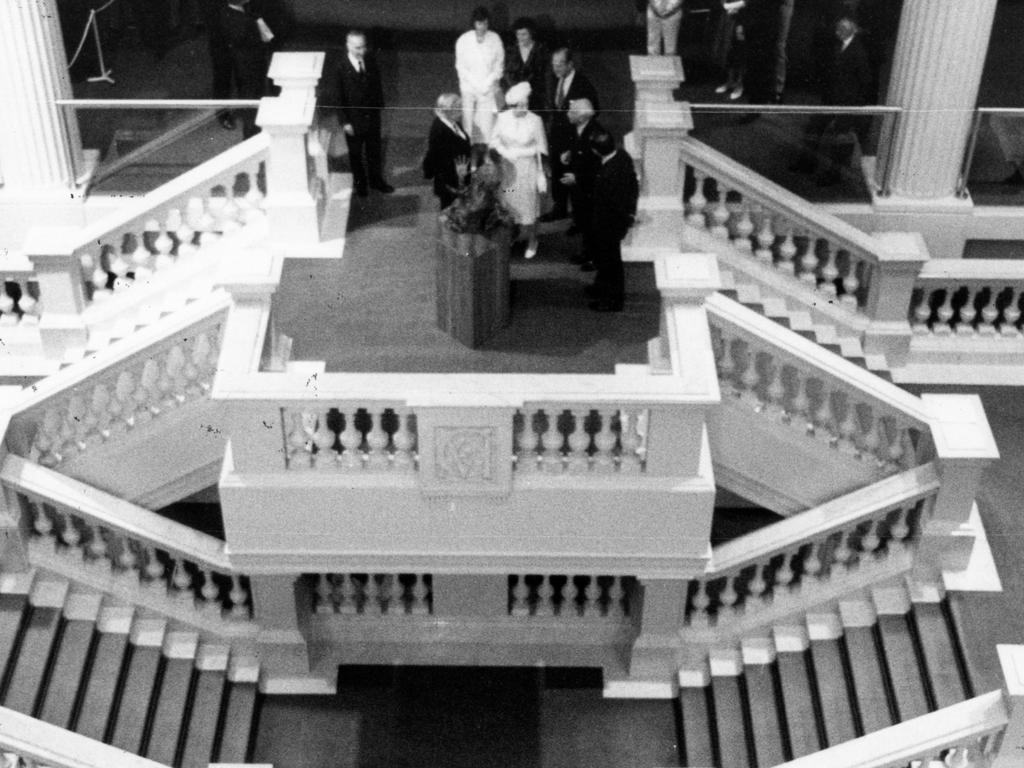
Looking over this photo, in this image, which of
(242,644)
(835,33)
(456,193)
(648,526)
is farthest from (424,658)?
(835,33)

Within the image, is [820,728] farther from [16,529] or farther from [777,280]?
[16,529]

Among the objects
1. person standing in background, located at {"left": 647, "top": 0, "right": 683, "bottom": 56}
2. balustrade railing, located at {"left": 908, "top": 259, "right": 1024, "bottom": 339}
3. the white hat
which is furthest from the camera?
person standing in background, located at {"left": 647, "top": 0, "right": 683, "bottom": 56}

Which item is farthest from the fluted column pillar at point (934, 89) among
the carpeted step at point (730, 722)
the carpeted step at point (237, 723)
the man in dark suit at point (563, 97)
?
the carpeted step at point (237, 723)

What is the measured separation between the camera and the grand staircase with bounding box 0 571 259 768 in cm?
1509

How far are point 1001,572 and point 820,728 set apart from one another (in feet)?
5.49

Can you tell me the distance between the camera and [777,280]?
16.8 meters

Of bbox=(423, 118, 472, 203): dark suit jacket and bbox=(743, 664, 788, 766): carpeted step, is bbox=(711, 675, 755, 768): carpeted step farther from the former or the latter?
bbox=(423, 118, 472, 203): dark suit jacket

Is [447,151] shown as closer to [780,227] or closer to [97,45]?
[780,227]

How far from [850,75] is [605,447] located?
4749mm

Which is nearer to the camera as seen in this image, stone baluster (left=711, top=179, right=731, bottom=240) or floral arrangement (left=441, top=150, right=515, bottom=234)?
floral arrangement (left=441, top=150, right=515, bottom=234)

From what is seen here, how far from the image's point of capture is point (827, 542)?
15.5 m

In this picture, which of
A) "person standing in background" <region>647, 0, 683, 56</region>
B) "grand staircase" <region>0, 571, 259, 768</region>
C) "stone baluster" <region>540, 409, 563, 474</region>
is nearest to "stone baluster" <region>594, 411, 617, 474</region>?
"stone baluster" <region>540, 409, 563, 474</region>

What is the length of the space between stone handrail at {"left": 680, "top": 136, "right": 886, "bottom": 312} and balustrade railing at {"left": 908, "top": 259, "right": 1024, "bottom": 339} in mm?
486

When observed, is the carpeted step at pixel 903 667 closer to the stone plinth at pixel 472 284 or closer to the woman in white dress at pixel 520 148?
the stone plinth at pixel 472 284
